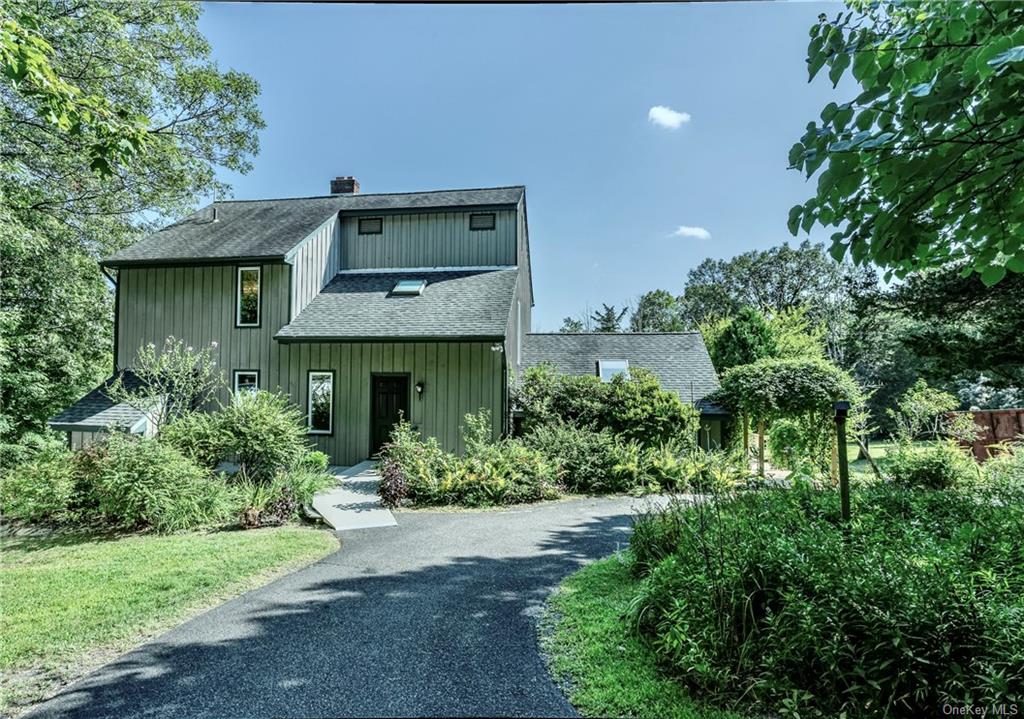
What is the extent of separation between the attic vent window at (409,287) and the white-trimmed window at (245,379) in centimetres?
411

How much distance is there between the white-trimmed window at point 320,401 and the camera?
1211 centimetres

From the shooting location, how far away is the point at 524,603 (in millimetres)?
4449

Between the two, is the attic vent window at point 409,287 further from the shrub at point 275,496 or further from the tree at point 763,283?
the tree at point 763,283

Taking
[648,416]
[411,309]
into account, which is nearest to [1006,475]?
Result: [648,416]

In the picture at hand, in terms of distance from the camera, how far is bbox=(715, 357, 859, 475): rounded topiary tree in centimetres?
1023

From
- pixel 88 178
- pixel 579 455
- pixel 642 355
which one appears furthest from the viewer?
pixel 642 355

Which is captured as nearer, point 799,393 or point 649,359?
point 799,393

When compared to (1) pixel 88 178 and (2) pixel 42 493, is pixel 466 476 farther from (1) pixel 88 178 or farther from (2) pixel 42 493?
(1) pixel 88 178

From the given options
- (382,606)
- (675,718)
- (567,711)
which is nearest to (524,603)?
(382,606)

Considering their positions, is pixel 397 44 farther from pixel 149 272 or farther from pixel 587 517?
pixel 149 272

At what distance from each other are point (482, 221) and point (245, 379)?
25.1ft

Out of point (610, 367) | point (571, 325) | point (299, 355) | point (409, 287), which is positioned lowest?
point (610, 367)
